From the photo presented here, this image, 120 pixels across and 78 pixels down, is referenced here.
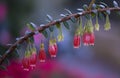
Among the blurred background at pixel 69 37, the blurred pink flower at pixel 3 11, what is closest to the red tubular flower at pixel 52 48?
the blurred background at pixel 69 37

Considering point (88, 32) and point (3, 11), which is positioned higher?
point (3, 11)

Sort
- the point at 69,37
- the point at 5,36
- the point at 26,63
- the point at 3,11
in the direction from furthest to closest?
the point at 69,37 < the point at 3,11 < the point at 5,36 < the point at 26,63

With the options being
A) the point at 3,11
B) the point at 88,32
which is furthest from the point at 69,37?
the point at 88,32

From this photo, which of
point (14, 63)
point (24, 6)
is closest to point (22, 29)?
point (24, 6)

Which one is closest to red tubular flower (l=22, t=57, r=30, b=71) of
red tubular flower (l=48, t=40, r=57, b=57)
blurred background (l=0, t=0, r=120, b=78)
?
red tubular flower (l=48, t=40, r=57, b=57)

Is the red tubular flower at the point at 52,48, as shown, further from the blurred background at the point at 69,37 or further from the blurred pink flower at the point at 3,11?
the blurred pink flower at the point at 3,11

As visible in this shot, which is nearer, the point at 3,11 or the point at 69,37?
the point at 3,11

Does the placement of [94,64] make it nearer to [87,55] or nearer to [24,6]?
[87,55]

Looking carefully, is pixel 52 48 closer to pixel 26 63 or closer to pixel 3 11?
pixel 26 63
